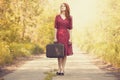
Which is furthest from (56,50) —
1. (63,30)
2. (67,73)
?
(67,73)

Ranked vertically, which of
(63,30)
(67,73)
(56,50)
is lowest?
(67,73)

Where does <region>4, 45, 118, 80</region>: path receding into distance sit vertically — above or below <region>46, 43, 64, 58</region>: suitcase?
below

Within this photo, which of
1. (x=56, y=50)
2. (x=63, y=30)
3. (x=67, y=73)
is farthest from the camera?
(x=67, y=73)

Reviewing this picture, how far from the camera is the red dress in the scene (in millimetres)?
14981

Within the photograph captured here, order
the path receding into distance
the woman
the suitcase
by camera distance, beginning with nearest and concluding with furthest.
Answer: the path receding into distance, the suitcase, the woman

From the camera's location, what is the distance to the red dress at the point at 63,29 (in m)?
15.0

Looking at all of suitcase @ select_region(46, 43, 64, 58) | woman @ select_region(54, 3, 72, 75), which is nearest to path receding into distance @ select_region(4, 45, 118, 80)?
woman @ select_region(54, 3, 72, 75)

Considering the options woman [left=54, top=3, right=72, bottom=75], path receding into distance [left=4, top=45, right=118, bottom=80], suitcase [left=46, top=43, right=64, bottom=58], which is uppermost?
woman [left=54, top=3, right=72, bottom=75]

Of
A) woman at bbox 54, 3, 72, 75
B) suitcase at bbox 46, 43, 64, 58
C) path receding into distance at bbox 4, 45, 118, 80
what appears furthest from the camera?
woman at bbox 54, 3, 72, 75

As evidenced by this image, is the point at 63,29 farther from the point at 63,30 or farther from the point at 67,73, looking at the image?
the point at 67,73

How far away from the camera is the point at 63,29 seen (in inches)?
595

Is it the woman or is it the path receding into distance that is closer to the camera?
the path receding into distance

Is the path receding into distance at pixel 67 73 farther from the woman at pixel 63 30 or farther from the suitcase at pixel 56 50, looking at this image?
the suitcase at pixel 56 50

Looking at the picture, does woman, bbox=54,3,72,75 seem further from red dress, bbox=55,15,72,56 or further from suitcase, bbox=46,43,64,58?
suitcase, bbox=46,43,64,58
